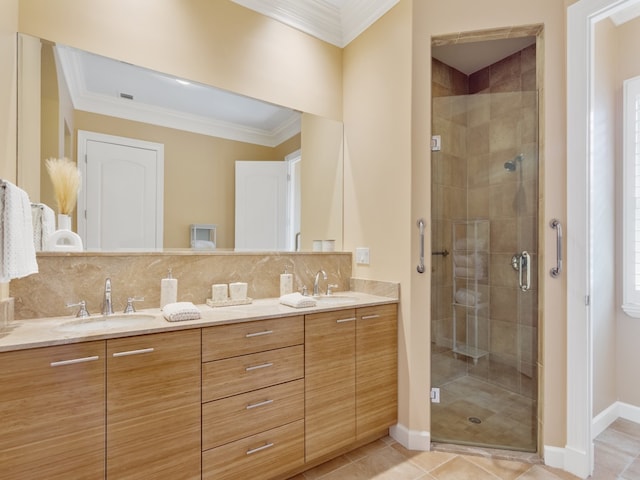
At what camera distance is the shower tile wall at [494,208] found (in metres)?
2.02

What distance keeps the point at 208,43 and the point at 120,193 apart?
1.08 metres

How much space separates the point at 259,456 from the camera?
60.0 inches

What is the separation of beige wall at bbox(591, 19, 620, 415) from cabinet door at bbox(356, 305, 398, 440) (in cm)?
129

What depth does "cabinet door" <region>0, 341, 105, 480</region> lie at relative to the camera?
41.6 inches

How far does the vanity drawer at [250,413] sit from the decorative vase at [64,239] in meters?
1.02

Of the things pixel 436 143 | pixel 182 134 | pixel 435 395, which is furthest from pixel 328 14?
pixel 435 395

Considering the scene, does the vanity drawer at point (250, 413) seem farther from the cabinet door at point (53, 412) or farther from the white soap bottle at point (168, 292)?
the white soap bottle at point (168, 292)

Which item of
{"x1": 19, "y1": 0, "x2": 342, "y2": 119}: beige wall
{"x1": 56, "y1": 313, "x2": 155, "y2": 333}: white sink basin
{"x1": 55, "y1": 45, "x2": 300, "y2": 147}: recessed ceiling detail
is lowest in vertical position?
{"x1": 56, "y1": 313, "x2": 155, "y2": 333}: white sink basin

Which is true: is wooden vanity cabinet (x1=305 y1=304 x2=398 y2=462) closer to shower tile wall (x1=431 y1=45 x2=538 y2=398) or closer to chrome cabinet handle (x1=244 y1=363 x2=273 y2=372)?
chrome cabinet handle (x1=244 y1=363 x2=273 y2=372)

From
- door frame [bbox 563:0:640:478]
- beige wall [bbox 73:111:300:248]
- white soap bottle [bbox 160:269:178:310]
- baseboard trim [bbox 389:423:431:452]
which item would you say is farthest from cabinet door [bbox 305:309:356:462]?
door frame [bbox 563:0:640:478]

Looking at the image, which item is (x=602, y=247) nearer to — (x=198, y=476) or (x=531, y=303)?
(x=531, y=303)

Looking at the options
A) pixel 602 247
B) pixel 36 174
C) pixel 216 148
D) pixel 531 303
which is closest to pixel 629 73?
pixel 602 247

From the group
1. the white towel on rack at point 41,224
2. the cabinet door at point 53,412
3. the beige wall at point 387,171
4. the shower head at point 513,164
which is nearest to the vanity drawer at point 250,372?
the cabinet door at point 53,412

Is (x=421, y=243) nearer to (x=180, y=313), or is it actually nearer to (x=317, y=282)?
(x=317, y=282)
